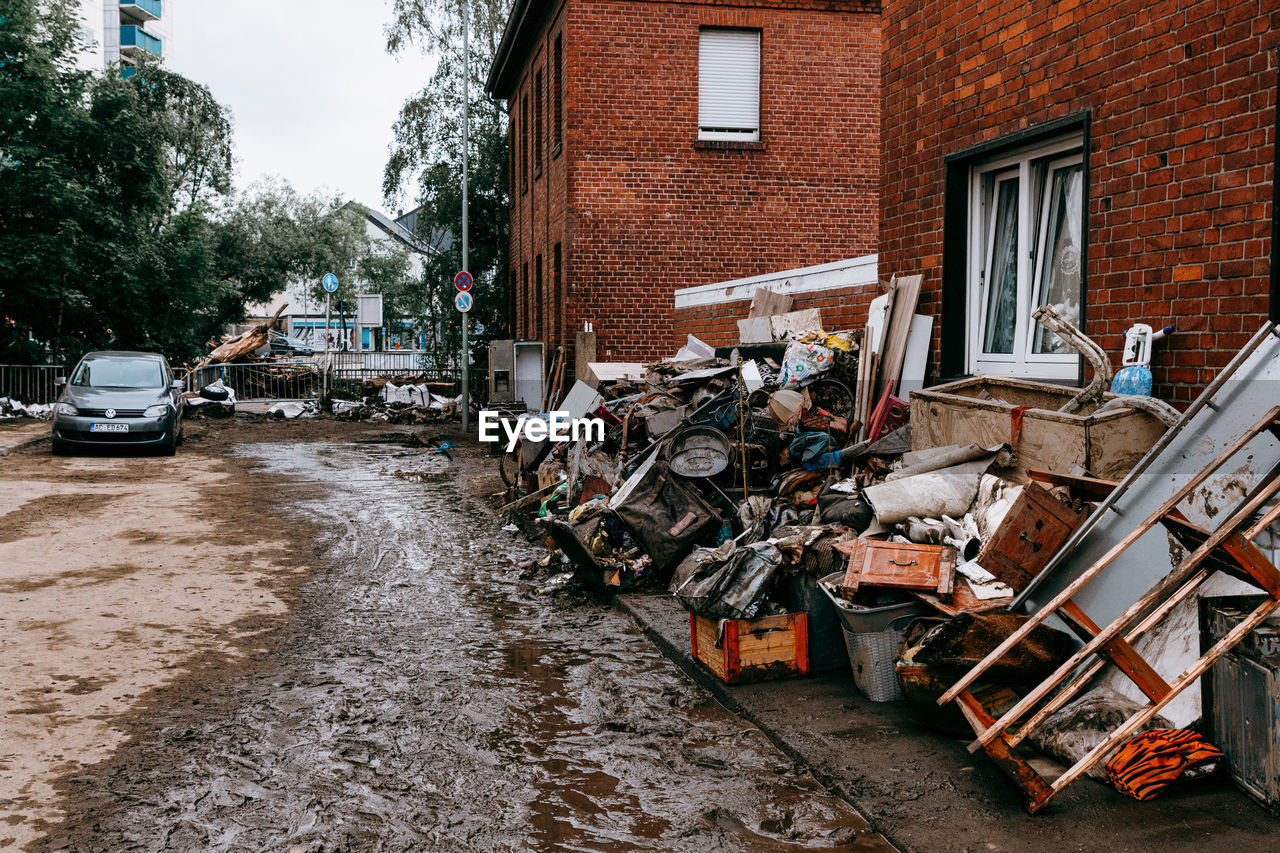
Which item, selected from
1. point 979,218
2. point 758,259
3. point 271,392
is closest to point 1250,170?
point 979,218

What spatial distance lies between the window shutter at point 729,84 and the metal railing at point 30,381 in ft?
56.4

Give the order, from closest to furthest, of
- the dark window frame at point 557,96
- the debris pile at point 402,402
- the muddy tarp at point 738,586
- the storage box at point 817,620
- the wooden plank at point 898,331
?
the muddy tarp at point 738,586, the storage box at point 817,620, the wooden plank at point 898,331, the dark window frame at point 557,96, the debris pile at point 402,402

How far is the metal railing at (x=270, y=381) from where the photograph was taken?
108ft

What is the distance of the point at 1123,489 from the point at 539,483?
26.2ft

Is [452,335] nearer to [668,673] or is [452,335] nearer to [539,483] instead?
[539,483]

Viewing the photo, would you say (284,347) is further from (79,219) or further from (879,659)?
(879,659)

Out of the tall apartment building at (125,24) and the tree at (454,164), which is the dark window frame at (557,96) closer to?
the tree at (454,164)

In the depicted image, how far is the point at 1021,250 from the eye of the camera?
7840 millimetres

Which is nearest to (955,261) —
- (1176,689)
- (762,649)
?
(762,649)

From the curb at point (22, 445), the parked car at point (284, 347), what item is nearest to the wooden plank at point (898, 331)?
the curb at point (22, 445)

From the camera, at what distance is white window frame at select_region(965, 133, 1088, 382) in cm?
739

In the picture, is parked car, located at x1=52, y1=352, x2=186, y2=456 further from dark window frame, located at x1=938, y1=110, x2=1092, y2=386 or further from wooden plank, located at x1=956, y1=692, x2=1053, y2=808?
wooden plank, located at x1=956, y1=692, x2=1053, y2=808

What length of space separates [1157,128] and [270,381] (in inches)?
1209

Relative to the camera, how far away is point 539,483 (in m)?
12.3
